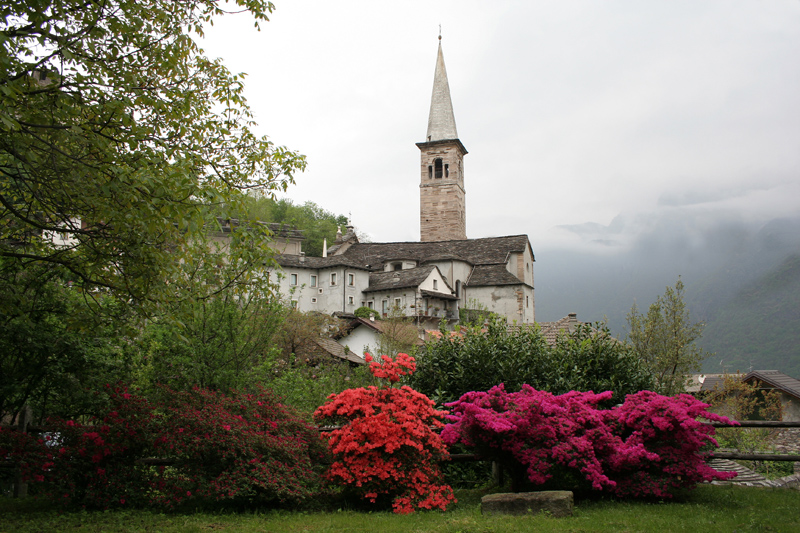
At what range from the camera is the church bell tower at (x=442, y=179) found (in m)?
67.0

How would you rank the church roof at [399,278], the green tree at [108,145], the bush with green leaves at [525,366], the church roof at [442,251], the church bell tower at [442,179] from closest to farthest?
the green tree at [108,145], the bush with green leaves at [525,366], the church roof at [399,278], the church roof at [442,251], the church bell tower at [442,179]

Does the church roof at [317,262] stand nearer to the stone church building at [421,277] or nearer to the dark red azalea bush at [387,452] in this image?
the stone church building at [421,277]

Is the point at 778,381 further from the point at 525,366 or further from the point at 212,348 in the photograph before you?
the point at 212,348

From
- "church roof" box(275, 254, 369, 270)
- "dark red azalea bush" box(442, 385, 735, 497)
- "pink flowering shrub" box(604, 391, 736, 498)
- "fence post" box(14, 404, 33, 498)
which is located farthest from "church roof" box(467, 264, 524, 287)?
"fence post" box(14, 404, 33, 498)

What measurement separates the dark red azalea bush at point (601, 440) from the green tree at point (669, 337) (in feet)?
48.6

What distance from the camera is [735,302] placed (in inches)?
3674

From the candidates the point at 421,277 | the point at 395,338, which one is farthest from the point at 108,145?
the point at 421,277

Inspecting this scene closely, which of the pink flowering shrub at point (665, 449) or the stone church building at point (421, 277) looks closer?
the pink flowering shrub at point (665, 449)

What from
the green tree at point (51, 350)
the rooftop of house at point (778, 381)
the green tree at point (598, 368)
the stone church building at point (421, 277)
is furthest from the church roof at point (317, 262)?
the green tree at point (51, 350)

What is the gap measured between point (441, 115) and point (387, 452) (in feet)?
212

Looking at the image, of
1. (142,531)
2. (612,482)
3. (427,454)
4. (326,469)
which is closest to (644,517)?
(612,482)

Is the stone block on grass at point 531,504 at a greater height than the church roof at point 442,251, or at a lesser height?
lesser

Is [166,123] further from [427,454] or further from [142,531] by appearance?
[427,454]

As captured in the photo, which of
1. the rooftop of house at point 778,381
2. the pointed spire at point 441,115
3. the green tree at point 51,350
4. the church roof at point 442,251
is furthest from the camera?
the pointed spire at point 441,115
